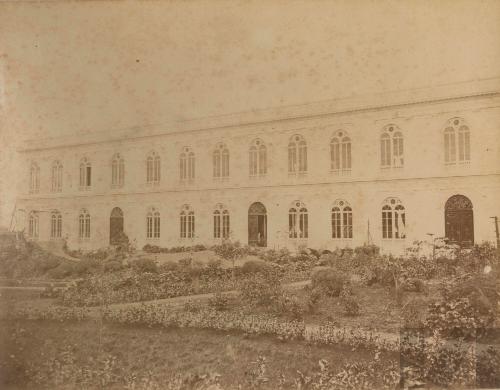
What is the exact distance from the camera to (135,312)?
689 centimetres

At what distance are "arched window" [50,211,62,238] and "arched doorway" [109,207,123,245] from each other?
3.73 feet

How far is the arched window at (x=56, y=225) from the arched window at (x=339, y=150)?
7.33 metres

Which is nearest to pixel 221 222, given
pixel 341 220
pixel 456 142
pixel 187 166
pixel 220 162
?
pixel 220 162

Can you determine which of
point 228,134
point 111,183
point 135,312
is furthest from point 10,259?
point 228,134

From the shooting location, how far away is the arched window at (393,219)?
9.52 meters

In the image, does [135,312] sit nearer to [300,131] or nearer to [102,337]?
[102,337]

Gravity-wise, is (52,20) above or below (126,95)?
above

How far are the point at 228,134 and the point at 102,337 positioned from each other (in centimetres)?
587

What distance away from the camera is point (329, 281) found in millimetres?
7730

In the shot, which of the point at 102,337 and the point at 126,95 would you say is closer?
the point at 102,337

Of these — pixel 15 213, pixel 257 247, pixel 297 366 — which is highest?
pixel 15 213

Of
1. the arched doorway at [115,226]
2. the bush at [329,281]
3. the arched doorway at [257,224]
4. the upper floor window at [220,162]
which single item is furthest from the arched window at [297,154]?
the arched doorway at [115,226]

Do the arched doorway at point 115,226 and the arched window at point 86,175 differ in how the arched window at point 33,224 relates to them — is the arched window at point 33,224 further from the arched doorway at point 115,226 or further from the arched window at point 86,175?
the arched doorway at point 115,226

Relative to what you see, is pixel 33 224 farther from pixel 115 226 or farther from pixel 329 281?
pixel 329 281
